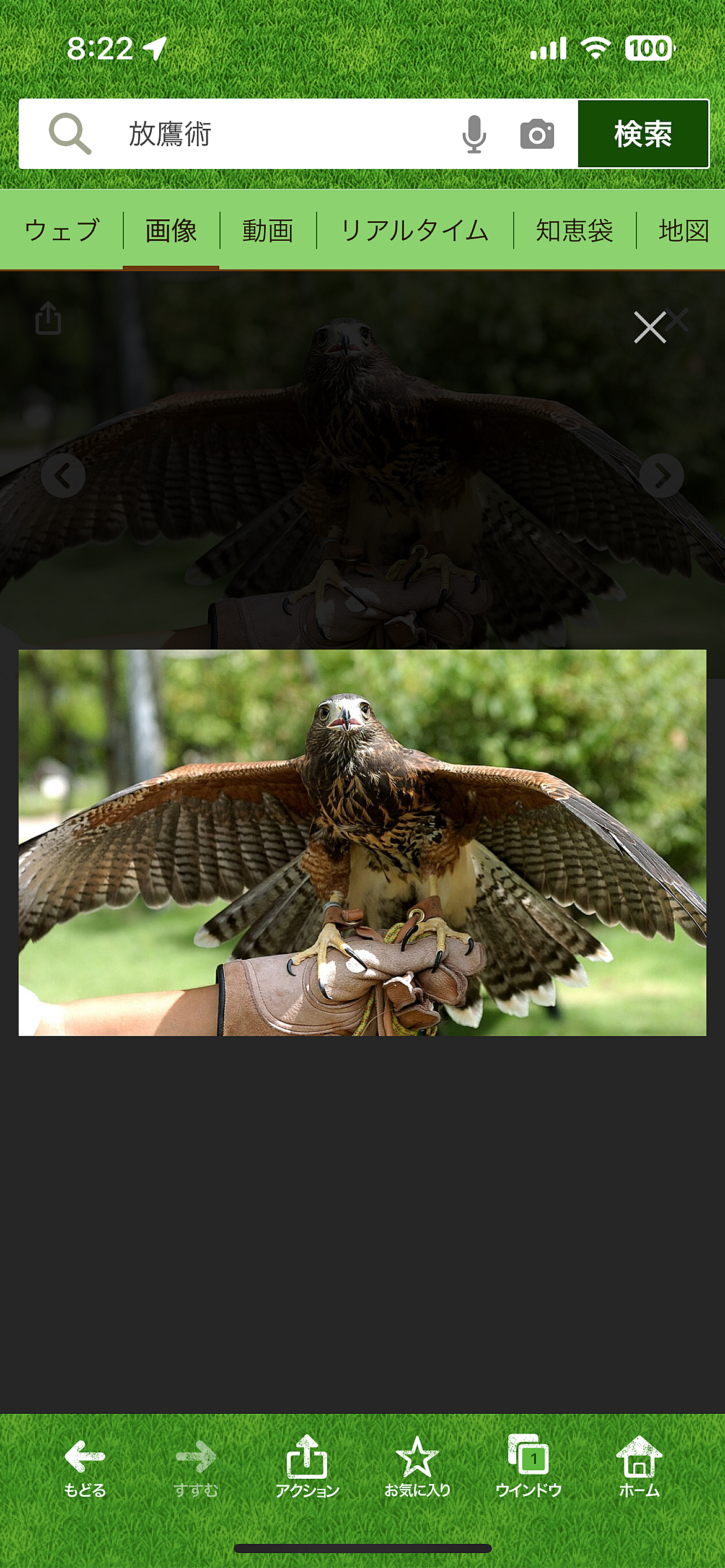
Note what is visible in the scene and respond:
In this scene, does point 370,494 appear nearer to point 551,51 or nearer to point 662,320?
point 662,320

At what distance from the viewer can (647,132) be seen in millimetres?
1841

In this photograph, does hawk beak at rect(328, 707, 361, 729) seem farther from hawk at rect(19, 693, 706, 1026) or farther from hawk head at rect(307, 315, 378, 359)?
hawk head at rect(307, 315, 378, 359)

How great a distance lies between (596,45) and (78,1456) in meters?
2.85

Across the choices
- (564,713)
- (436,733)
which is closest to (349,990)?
(436,733)

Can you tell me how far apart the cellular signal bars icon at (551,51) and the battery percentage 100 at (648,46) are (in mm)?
124

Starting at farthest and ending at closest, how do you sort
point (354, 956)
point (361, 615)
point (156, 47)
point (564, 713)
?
point (564, 713) < point (361, 615) < point (354, 956) < point (156, 47)

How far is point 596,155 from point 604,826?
1.35 metres

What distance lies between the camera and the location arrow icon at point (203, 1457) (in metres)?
1.69

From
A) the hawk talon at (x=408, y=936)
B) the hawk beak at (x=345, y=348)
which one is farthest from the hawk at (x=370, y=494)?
the hawk talon at (x=408, y=936)

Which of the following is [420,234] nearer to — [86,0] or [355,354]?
[355,354]

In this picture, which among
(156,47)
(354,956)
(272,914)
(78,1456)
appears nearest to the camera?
(78,1456)

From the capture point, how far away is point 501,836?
2.06m

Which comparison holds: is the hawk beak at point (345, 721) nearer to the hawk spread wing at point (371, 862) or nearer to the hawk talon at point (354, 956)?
the hawk spread wing at point (371, 862)

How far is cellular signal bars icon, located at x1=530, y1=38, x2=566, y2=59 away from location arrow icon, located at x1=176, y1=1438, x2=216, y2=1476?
2695 mm
